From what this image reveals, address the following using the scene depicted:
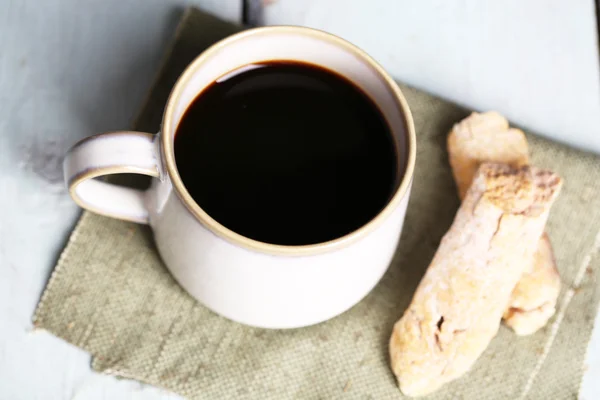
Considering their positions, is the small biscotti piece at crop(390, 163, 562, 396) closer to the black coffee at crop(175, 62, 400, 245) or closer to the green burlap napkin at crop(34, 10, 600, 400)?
the green burlap napkin at crop(34, 10, 600, 400)

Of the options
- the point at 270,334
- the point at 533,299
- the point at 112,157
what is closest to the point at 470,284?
the point at 533,299

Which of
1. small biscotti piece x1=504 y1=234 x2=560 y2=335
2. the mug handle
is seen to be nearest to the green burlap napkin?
small biscotti piece x1=504 y1=234 x2=560 y2=335

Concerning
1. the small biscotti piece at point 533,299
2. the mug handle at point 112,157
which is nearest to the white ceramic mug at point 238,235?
the mug handle at point 112,157

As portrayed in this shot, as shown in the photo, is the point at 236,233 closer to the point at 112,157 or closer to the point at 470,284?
the point at 112,157

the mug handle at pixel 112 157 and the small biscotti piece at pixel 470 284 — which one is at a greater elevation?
the mug handle at pixel 112 157

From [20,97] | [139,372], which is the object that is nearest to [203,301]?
[139,372]

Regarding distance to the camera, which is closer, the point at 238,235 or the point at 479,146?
the point at 238,235

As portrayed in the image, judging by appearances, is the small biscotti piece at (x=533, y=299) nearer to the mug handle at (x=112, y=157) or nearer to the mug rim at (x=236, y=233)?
the mug rim at (x=236, y=233)
